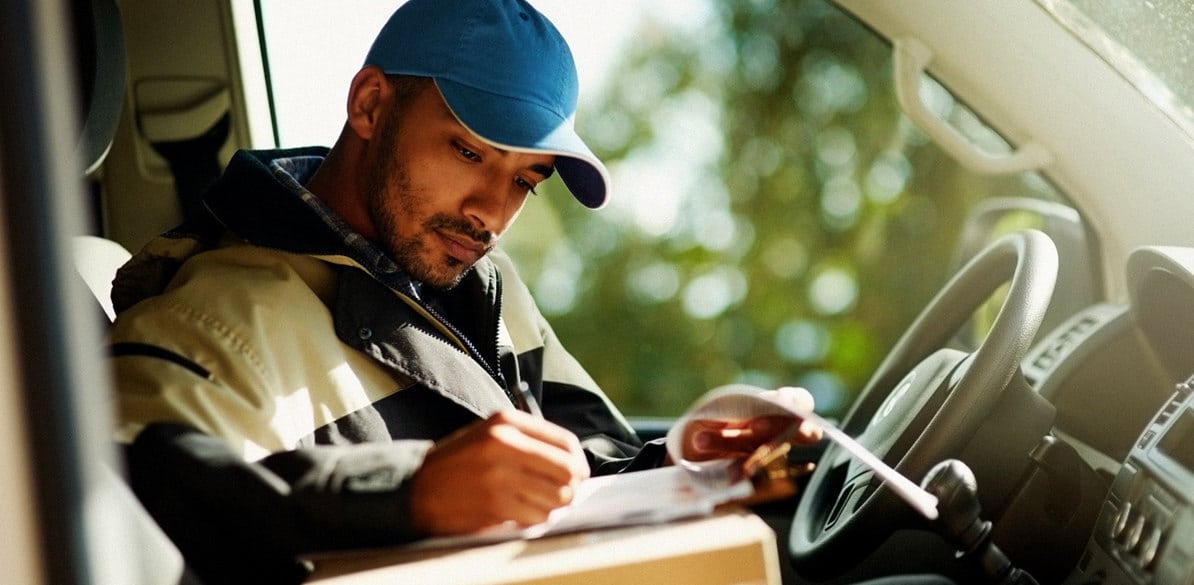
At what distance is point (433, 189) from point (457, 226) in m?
0.06

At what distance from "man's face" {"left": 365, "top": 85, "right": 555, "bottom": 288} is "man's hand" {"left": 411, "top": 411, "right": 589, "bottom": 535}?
54 centimetres

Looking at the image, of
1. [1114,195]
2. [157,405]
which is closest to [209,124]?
[157,405]

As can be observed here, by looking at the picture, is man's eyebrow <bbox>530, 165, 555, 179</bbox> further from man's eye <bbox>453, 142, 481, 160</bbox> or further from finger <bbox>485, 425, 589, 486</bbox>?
finger <bbox>485, 425, 589, 486</bbox>

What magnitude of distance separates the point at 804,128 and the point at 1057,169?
3047 millimetres

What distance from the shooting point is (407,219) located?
57.4 inches

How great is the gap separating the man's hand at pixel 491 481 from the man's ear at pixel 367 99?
0.68 m

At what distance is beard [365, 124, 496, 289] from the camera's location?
1.46 meters

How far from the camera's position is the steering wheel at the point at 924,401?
4.42 ft

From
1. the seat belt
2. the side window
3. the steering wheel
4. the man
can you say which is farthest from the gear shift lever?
the side window

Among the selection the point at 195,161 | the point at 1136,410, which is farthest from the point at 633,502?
the point at 195,161

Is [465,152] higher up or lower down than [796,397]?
higher up

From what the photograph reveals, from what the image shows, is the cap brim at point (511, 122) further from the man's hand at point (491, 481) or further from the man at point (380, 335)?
the man's hand at point (491, 481)

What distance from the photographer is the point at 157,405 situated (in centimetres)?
101

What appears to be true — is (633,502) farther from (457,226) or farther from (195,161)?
(195,161)
